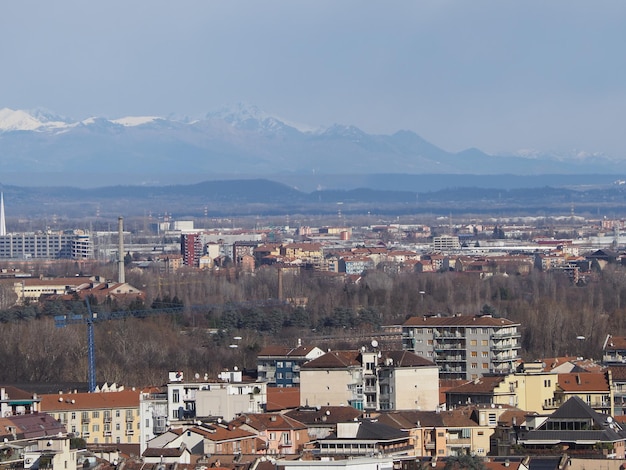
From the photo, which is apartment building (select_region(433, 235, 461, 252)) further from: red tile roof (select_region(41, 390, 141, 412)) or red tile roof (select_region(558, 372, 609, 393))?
red tile roof (select_region(41, 390, 141, 412))

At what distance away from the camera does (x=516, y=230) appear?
506ft

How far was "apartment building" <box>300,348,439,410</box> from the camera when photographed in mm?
34531

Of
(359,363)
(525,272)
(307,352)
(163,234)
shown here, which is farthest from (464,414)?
(163,234)

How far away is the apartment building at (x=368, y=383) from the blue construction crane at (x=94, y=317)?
660 cm

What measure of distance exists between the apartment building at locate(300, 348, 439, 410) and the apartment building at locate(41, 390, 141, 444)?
8.67 feet

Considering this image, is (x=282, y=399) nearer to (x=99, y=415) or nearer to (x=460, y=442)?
(x=99, y=415)

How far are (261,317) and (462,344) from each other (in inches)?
679

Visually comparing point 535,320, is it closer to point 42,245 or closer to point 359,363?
point 359,363

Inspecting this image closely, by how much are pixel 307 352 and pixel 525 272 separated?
4824 cm

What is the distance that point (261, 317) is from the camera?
58531 mm

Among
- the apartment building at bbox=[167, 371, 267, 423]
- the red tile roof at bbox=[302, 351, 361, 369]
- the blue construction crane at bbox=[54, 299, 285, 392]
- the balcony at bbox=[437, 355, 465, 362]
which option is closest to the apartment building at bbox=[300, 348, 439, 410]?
the red tile roof at bbox=[302, 351, 361, 369]

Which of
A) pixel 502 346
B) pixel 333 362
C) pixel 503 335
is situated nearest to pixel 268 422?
pixel 333 362

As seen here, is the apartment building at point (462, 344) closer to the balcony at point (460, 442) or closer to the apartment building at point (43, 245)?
the balcony at point (460, 442)

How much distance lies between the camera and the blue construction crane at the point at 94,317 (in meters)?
43.9
